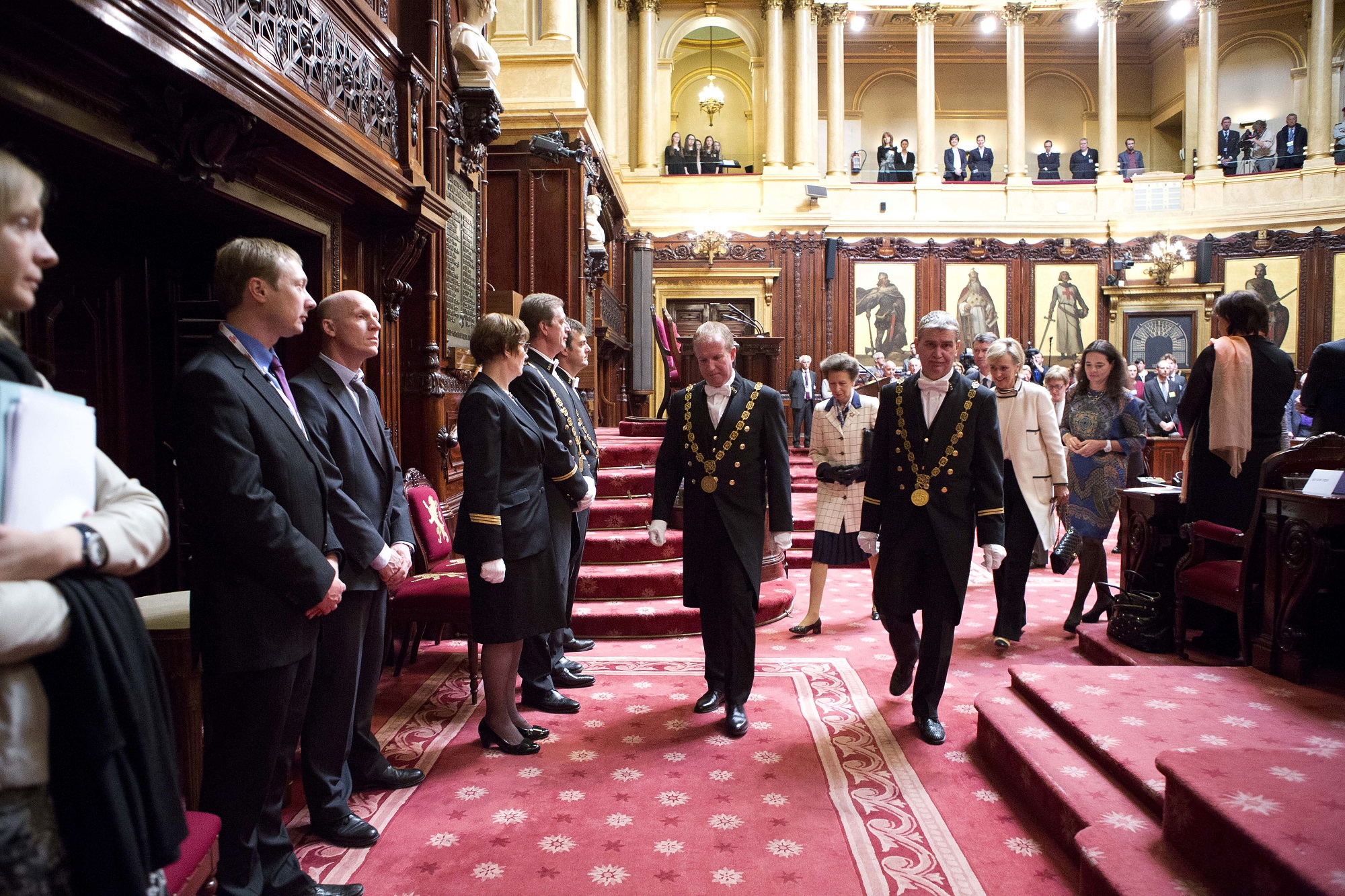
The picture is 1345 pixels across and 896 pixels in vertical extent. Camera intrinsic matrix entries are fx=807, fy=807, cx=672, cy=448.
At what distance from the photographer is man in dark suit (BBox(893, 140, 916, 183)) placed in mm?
16109

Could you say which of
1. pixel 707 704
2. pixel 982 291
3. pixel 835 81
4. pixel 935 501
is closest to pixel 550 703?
pixel 707 704

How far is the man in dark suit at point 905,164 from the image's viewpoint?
16109 mm

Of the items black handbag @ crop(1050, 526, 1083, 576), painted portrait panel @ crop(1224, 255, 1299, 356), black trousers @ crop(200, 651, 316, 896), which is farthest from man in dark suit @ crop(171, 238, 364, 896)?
painted portrait panel @ crop(1224, 255, 1299, 356)

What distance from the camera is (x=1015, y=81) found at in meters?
16.2

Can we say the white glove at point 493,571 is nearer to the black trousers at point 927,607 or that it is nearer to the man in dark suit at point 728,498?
the man in dark suit at point 728,498

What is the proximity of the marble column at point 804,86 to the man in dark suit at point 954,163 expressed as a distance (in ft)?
9.45

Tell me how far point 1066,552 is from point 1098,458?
0.56 meters

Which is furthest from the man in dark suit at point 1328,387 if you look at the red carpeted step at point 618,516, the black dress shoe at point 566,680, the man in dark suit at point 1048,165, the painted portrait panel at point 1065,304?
the man in dark suit at point 1048,165

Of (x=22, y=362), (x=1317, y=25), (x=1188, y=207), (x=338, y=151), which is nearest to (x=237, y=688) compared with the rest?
(x=22, y=362)

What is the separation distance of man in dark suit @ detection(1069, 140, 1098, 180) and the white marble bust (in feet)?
47.8

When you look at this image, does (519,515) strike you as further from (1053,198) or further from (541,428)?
(1053,198)

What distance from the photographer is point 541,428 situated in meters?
3.02

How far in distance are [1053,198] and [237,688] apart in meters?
17.0

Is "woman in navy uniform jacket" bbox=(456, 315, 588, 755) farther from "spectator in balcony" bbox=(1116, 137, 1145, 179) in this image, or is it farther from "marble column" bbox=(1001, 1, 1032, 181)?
"spectator in balcony" bbox=(1116, 137, 1145, 179)
